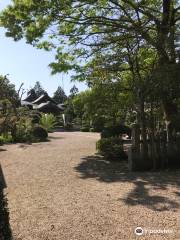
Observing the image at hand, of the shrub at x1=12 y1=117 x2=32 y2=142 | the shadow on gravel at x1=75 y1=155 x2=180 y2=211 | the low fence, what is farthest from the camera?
the shrub at x1=12 y1=117 x2=32 y2=142

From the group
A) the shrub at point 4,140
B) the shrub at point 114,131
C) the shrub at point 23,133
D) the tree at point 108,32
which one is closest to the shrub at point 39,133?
the shrub at point 23,133

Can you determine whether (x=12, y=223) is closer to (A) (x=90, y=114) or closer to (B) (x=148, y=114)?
(B) (x=148, y=114)

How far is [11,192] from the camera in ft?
30.8

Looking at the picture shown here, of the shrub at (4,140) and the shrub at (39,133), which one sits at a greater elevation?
the shrub at (39,133)

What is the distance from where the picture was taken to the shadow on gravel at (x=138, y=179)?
7.80m

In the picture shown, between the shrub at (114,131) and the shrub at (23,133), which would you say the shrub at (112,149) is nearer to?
the shrub at (114,131)

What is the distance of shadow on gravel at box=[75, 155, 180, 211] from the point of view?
7.80 m

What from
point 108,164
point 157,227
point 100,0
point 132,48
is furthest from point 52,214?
point 100,0

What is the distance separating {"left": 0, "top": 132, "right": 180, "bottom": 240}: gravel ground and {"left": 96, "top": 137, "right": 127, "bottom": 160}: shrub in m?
1.07

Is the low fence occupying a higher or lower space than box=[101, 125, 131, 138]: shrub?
lower

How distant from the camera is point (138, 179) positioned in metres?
10.5

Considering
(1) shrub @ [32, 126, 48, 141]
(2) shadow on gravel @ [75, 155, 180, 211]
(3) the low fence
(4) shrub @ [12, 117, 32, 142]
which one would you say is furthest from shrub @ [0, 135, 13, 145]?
(3) the low fence

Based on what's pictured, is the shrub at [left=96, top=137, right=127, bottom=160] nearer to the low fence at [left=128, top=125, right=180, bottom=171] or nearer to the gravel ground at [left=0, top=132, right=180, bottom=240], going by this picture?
the gravel ground at [left=0, top=132, right=180, bottom=240]

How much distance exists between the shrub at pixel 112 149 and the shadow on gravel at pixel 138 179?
1.19ft
